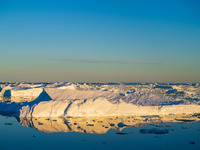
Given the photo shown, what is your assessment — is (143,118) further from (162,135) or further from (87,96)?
(87,96)

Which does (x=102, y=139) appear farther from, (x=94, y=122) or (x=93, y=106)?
(x=93, y=106)

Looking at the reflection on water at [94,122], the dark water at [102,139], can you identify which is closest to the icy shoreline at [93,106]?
the reflection on water at [94,122]

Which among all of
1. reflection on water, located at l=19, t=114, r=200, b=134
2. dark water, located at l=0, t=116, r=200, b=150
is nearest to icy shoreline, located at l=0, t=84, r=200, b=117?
reflection on water, located at l=19, t=114, r=200, b=134

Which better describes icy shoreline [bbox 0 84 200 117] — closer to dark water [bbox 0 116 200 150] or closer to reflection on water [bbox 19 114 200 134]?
reflection on water [bbox 19 114 200 134]

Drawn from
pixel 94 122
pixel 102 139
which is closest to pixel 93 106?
pixel 94 122

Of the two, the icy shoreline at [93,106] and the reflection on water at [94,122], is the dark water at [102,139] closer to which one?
the reflection on water at [94,122]

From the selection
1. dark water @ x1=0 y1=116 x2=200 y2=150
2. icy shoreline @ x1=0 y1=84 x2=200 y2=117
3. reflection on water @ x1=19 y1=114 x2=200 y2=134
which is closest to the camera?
dark water @ x1=0 y1=116 x2=200 y2=150
